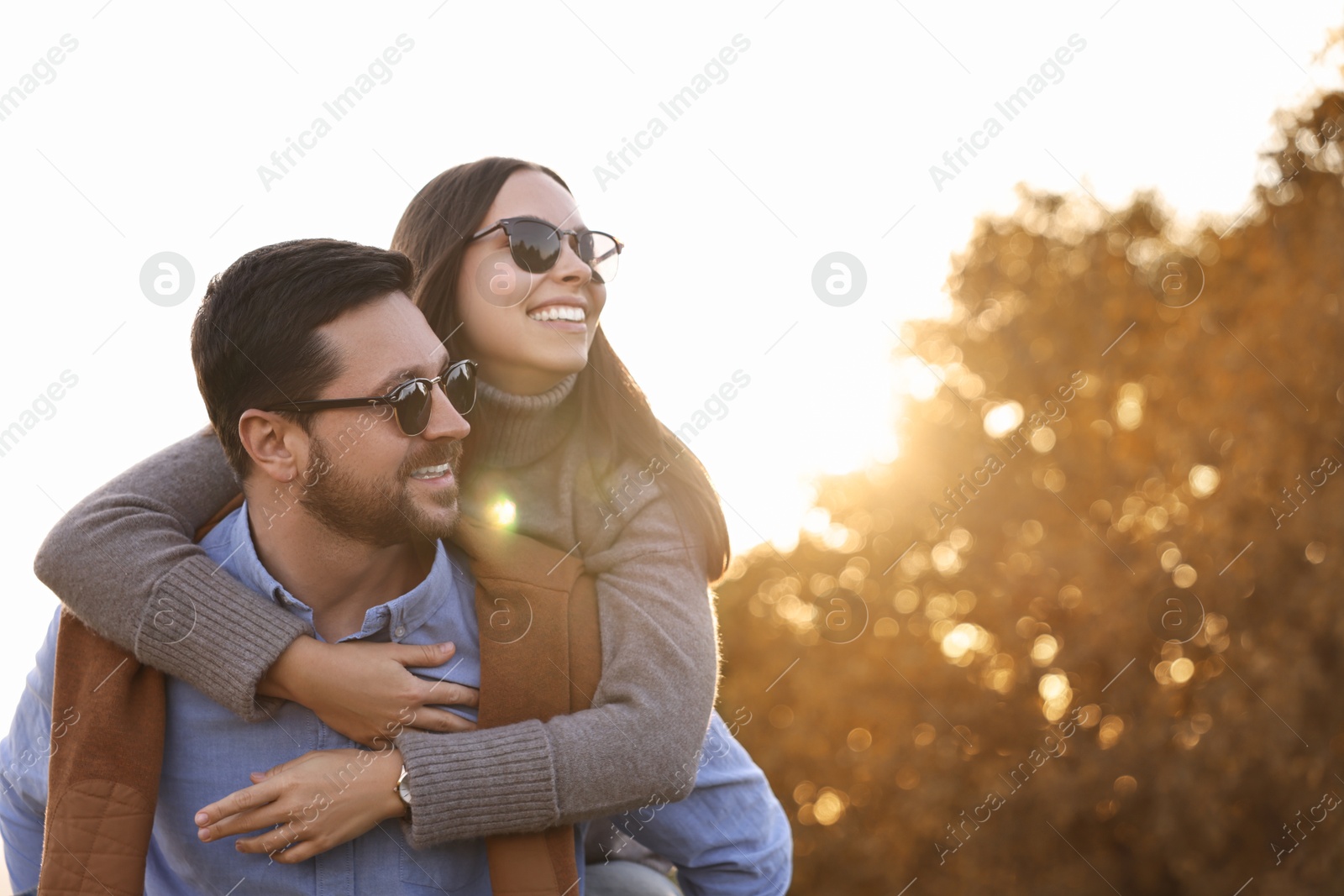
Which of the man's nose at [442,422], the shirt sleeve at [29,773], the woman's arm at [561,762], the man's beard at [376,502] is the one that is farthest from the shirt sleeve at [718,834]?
the shirt sleeve at [29,773]

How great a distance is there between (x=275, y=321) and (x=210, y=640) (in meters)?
0.72

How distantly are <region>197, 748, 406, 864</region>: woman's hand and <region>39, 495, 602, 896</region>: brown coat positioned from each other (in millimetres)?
221

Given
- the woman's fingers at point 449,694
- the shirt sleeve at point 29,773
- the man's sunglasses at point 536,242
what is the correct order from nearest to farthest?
the woman's fingers at point 449,694
the shirt sleeve at point 29,773
the man's sunglasses at point 536,242

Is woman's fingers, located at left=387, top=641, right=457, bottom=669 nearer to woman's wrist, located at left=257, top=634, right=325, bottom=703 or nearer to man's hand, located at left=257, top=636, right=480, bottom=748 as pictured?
man's hand, located at left=257, top=636, right=480, bottom=748

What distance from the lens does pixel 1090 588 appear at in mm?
11914

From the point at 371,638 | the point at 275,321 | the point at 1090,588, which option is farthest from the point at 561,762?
the point at 1090,588

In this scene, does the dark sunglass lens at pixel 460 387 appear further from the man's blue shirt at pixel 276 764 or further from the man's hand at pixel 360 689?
the man's hand at pixel 360 689

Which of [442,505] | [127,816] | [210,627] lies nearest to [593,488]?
[442,505]

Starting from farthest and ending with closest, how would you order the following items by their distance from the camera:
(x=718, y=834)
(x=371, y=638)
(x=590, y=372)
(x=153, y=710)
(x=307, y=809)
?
1. (x=590, y=372)
2. (x=718, y=834)
3. (x=371, y=638)
4. (x=153, y=710)
5. (x=307, y=809)

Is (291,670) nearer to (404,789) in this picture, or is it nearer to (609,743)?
(404,789)

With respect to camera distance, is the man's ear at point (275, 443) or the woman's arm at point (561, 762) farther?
the man's ear at point (275, 443)

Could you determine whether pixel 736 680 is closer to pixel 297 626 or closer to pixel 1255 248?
pixel 1255 248

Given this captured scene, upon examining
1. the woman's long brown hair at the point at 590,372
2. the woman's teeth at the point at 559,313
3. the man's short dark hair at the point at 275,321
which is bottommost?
the man's short dark hair at the point at 275,321

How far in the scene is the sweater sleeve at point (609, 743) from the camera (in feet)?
7.32
